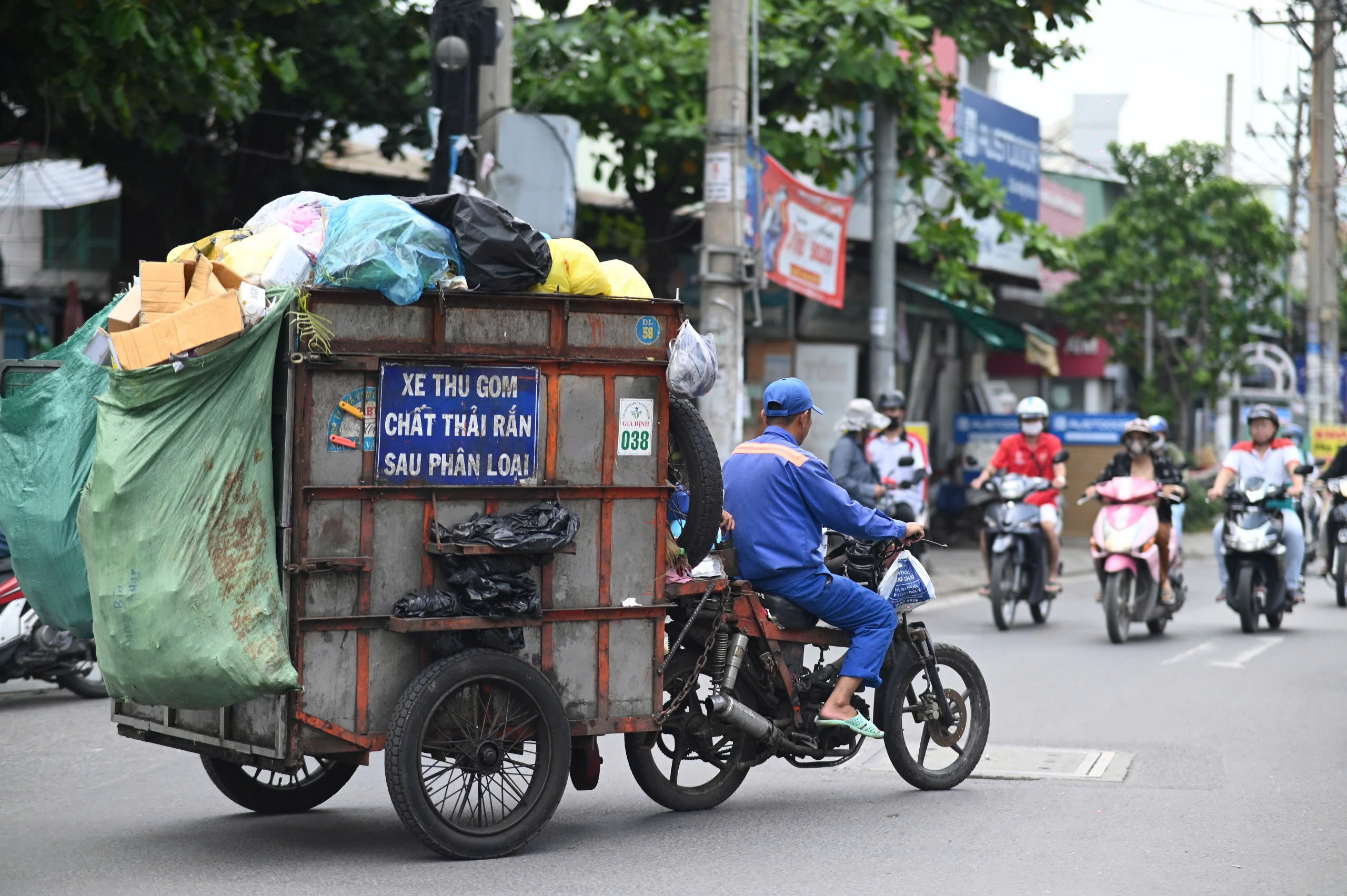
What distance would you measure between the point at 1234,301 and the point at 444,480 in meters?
25.3

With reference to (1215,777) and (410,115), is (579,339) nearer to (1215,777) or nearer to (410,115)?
(1215,777)

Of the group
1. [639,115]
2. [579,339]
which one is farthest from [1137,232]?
[579,339]

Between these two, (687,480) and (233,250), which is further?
(687,480)

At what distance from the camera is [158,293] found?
522cm

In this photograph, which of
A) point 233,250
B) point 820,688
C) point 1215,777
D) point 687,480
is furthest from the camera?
point 1215,777

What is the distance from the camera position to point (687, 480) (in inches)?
238

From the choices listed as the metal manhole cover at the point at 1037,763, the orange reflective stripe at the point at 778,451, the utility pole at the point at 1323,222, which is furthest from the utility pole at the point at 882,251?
the utility pole at the point at 1323,222

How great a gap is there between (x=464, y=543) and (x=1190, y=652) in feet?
26.4

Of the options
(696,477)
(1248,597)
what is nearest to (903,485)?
(1248,597)

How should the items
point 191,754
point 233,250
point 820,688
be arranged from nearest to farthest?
point 233,250 → point 820,688 → point 191,754

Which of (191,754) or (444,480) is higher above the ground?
(444,480)

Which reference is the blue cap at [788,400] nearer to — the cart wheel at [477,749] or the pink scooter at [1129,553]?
the cart wheel at [477,749]

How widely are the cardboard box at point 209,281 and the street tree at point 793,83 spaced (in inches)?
396

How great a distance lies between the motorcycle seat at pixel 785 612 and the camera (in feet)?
20.9
